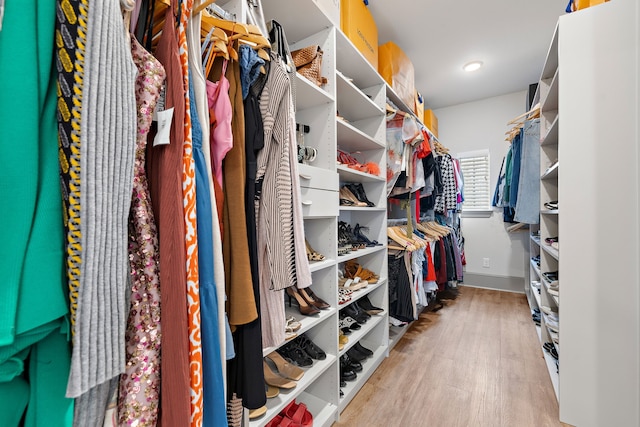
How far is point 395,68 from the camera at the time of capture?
2238mm

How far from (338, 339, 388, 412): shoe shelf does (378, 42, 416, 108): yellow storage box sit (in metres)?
2.08

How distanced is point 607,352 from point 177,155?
191cm

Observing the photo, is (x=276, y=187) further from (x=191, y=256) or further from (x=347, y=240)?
(x=347, y=240)

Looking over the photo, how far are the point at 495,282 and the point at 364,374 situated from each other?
9.46 ft

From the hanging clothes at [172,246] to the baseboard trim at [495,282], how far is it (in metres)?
4.18

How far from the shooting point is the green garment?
35 centimetres

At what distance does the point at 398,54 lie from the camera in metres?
2.27

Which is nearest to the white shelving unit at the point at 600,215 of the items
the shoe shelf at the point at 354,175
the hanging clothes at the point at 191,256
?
the shoe shelf at the point at 354,175

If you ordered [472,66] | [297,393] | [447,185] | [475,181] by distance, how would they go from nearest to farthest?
1. [297,393]
2. [472,66]
3. [447,185]
4. [475,181]

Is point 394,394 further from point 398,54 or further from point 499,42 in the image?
point 499,42

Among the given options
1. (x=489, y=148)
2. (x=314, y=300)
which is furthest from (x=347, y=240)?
(x=489, y=148)

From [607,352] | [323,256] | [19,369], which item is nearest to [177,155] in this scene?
[19,369]

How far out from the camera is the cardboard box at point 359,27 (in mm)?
1613

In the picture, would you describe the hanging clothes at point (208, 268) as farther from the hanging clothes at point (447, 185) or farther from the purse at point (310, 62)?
the hanging clothes at point (447, 185)
